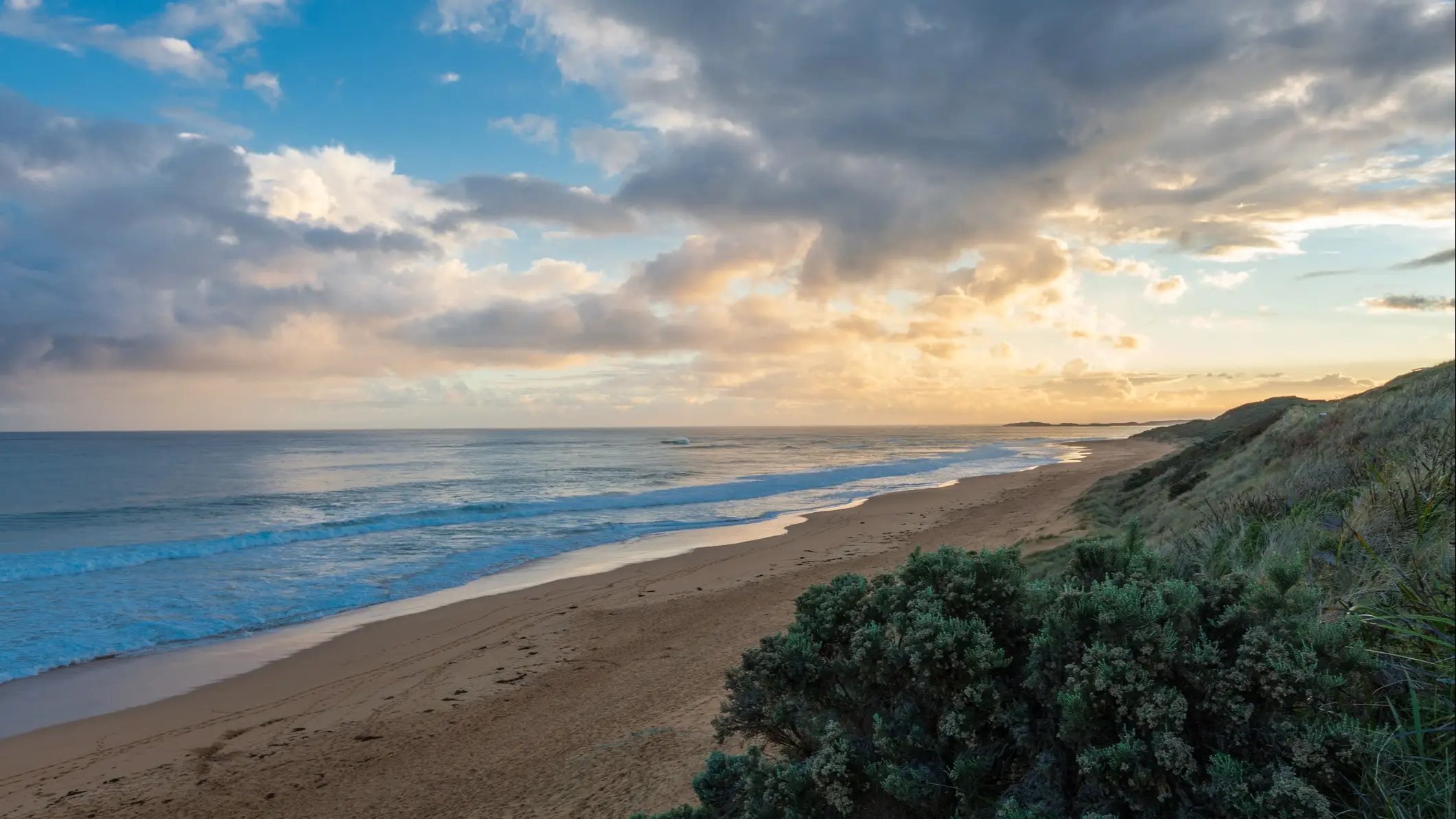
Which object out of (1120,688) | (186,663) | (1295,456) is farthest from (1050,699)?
(186,663)

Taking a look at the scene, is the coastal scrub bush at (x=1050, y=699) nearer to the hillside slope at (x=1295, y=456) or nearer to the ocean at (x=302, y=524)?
the hillside slope at (x=1295, y=456)

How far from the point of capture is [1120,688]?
113 inches

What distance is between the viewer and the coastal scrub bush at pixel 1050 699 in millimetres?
2742

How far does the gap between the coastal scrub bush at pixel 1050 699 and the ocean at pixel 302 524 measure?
12177 mm

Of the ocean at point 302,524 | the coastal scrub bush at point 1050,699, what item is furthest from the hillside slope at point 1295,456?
the ocean at point 302,524

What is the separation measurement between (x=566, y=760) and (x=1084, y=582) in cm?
503

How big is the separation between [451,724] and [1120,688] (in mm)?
7356

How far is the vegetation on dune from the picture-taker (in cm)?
269

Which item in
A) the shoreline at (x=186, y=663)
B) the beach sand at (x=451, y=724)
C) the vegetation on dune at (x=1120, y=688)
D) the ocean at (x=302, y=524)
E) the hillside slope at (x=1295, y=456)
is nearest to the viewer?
the vegetation on dune at (x=1120, y=688)

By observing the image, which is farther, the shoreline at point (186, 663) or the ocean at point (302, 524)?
the ocean at point (302, 524)

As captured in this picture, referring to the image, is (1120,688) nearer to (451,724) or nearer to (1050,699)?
(1050,699)

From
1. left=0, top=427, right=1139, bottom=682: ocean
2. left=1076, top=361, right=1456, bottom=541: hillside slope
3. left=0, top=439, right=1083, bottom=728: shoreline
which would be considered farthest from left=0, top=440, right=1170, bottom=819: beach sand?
left=1076, top=361, right=1456, bottom=541: hillside slope

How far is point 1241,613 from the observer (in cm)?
311

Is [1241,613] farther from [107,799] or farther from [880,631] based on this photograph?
[107,799]
